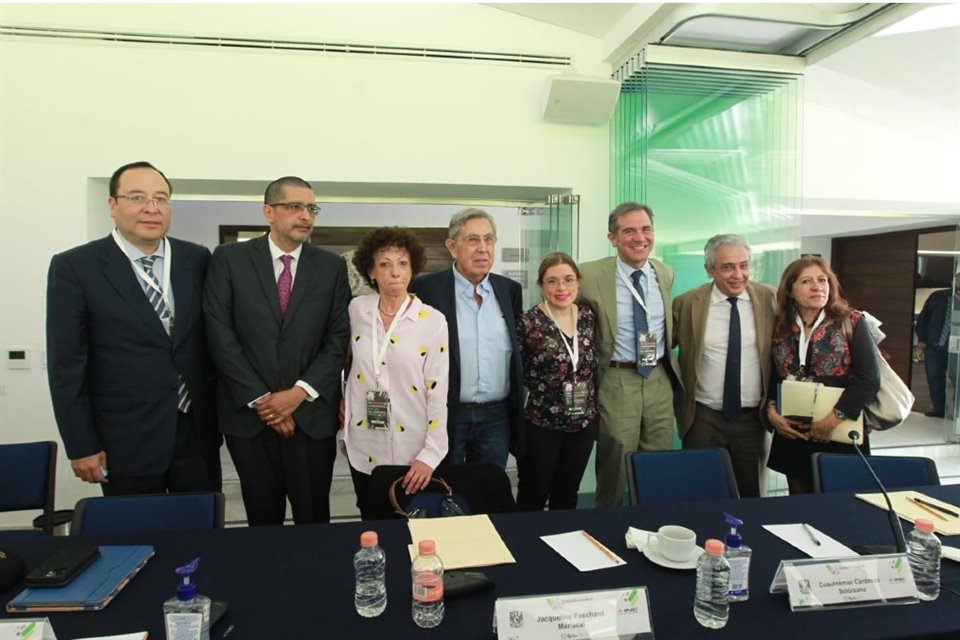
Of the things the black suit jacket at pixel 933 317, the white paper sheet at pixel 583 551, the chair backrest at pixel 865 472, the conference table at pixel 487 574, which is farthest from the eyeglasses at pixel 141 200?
the black suit jacket at pixel 933 317

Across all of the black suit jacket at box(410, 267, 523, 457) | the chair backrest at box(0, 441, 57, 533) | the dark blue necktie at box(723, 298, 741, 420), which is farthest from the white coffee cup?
the chair backrest at box(0, 441, 57, 533)

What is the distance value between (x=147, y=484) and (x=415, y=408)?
1076 mm

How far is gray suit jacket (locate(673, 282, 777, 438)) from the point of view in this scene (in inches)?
105

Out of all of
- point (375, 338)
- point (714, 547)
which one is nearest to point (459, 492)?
point (375, 338)

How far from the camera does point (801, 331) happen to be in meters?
2.55

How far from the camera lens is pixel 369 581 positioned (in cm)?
121

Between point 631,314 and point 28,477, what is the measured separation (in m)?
2.66

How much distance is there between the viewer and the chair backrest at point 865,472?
6.93ft

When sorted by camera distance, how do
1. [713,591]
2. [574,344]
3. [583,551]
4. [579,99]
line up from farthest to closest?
[579,99], [574,344], [583,551], [713,591]

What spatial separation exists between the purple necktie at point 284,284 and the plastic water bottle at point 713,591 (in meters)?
1.73

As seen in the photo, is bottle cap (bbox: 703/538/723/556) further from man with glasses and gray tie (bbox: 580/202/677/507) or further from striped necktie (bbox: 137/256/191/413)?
striped necktie (bbox: 137/256/191/413)

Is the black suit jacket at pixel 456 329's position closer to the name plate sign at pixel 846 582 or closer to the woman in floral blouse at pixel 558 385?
the woman in floral blouse at pixel 558 385

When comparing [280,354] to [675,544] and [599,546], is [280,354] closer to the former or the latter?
[599,546]

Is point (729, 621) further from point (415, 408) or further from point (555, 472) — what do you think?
point (555, 472)
